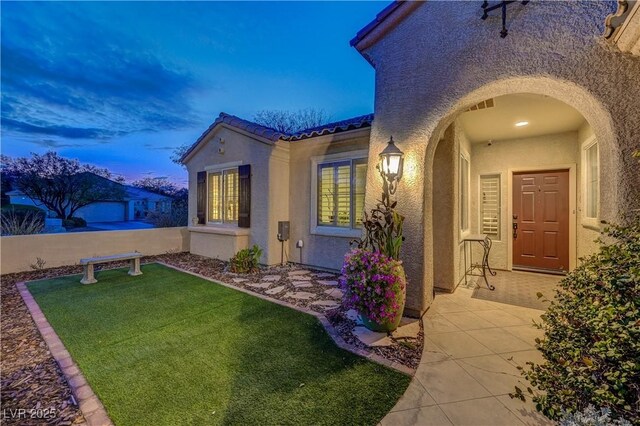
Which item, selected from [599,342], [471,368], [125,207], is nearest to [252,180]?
[471,368]

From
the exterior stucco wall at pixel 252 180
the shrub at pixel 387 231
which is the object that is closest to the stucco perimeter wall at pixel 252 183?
the exterior stucco wall at pixel 252 180

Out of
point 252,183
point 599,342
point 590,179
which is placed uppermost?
point 252,183

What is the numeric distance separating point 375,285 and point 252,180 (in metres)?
6.11

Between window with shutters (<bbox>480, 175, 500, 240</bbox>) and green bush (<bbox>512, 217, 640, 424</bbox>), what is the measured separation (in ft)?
21.8

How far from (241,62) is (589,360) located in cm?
2623

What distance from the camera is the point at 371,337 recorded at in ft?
12.6

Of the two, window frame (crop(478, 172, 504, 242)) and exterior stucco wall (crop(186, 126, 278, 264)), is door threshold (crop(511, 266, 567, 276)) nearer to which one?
window frame (crop(478, 172, 504, 242))

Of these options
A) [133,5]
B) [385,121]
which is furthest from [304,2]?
[385,121]

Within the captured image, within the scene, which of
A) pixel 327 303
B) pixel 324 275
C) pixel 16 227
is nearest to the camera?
pixel 327 303

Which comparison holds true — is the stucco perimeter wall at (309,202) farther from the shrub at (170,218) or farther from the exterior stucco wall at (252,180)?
the shrub at (170,218)

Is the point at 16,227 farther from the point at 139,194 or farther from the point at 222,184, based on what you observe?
the point at 139,194

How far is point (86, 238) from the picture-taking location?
340 inches

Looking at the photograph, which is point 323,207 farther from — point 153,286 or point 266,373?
point 266,373

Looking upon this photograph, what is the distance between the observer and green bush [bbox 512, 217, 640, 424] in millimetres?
1534
